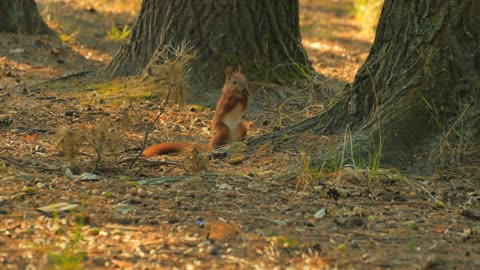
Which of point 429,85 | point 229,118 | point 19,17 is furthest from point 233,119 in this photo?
point 19,17

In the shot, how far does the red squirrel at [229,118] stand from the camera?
5446 mm

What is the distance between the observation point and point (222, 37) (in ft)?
22.7

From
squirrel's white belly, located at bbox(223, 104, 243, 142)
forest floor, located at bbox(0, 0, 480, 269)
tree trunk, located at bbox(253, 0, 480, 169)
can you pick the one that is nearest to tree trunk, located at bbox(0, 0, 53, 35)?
forest floor, located at bbox(0, 0, 480, 269)

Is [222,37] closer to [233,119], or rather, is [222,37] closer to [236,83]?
[236,83]

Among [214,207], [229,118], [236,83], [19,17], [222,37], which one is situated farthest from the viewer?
[19,17]

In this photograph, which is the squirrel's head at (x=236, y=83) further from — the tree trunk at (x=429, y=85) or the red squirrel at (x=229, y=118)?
the tree trunk at (x=429, y=85)

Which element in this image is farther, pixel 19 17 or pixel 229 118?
pixel 19 17

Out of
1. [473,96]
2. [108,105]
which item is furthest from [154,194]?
[108,105]

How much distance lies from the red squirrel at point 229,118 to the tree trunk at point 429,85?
3.55 ft

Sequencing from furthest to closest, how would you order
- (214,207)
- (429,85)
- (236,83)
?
(236,83) < (429,85) < (214,207)

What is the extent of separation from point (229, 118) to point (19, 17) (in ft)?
14.1

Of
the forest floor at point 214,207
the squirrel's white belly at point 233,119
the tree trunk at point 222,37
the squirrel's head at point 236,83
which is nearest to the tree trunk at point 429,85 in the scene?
the forest floor at point 214,207

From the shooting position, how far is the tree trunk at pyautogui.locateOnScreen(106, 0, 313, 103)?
271 inches

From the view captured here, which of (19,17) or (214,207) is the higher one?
(19,17)
